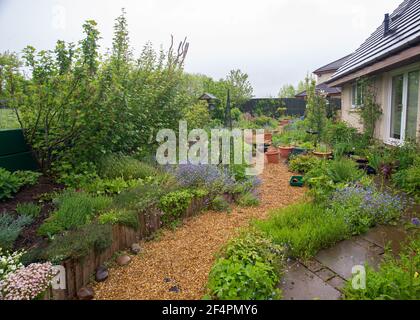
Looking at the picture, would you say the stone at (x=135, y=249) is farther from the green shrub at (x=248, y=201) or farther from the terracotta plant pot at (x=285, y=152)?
the terracotta plant pot at (x=285, y=152)

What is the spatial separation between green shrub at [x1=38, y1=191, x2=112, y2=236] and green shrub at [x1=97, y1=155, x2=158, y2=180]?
35.7 inches

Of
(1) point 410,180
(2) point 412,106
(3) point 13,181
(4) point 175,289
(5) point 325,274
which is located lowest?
(4) point 175,289

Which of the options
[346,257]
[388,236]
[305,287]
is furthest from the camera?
[388,236]

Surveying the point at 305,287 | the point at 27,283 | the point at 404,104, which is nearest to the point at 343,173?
the point at 404,104

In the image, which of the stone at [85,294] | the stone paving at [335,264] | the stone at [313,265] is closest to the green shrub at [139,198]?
the stone at [85,294]

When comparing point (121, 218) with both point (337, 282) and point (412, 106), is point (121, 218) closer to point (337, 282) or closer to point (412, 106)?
point (337, 282)

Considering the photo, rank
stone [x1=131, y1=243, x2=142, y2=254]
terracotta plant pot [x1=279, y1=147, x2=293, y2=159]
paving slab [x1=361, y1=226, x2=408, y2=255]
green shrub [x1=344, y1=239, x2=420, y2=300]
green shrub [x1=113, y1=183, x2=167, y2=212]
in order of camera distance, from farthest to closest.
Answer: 1. terracotta plant pot [x1=279, y1=147, x2=293, y2=159]
2. green shrub [x1=113, y1=183, x2=167, y2=212]
3. stone [x1=131, y1=243, x2=142, y2=254]
4. paving slab [x1=361, y1=226, x2=408, y2=255]
5. green shrub [x1=344, y1=239, x2=420, y2=300]

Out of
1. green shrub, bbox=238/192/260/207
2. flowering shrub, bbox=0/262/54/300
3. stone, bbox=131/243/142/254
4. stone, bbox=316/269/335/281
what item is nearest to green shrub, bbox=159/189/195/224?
stone, bbox=131/243/142/254

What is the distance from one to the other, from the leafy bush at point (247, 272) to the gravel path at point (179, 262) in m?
0.27

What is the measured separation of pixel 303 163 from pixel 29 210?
5448mm

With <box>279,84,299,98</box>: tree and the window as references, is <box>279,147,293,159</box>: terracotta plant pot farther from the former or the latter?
<box>279,84,299,98</box>: tree

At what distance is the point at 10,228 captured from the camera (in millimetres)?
2564

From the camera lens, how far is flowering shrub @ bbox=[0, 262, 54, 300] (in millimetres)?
1870

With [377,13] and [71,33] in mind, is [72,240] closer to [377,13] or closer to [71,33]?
[71,33]
